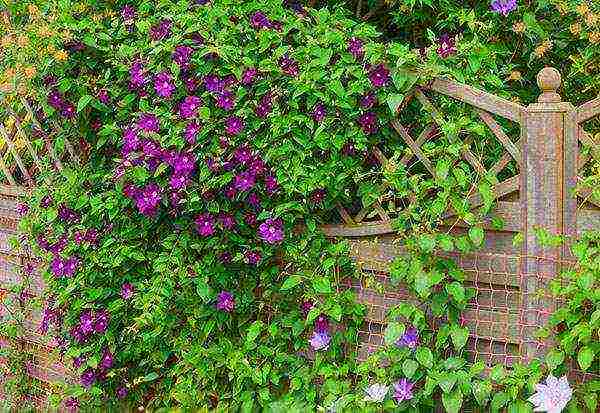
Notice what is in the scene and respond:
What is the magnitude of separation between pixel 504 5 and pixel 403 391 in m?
1.61

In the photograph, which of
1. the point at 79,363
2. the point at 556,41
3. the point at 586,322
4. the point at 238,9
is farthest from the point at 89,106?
the point at 586,322

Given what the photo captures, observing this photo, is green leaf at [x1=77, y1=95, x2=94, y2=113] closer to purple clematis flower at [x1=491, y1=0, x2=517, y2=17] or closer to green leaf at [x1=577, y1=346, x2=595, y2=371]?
purple clematis flower at [x1=491, y1=0, x2=517, y2=17]

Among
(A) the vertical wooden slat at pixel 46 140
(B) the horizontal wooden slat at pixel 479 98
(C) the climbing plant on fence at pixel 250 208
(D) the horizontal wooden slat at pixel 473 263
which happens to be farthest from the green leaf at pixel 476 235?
(A) the vertical wooden slat at pixel 46 140

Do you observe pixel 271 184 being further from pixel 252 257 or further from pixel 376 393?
pixel 376 393

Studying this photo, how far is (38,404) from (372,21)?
2456mm

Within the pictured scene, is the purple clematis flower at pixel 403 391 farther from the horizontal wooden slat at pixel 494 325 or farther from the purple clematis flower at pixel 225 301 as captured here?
the purple clematis flower at pixel 225 301

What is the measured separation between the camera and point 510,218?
130 inches

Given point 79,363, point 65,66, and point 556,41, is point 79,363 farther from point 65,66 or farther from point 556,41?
point 556,41

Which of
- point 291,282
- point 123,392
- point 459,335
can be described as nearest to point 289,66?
point 291,282

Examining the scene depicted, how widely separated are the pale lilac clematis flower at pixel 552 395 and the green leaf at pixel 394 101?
1048mm

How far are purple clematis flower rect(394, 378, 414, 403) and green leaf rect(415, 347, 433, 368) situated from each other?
0.10 metres

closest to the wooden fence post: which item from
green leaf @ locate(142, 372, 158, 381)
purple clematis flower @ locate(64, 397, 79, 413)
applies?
green leaf @ locate(142, 372, 158, 381)

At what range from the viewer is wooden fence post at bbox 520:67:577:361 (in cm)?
318

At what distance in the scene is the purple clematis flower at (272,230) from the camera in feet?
12.1
